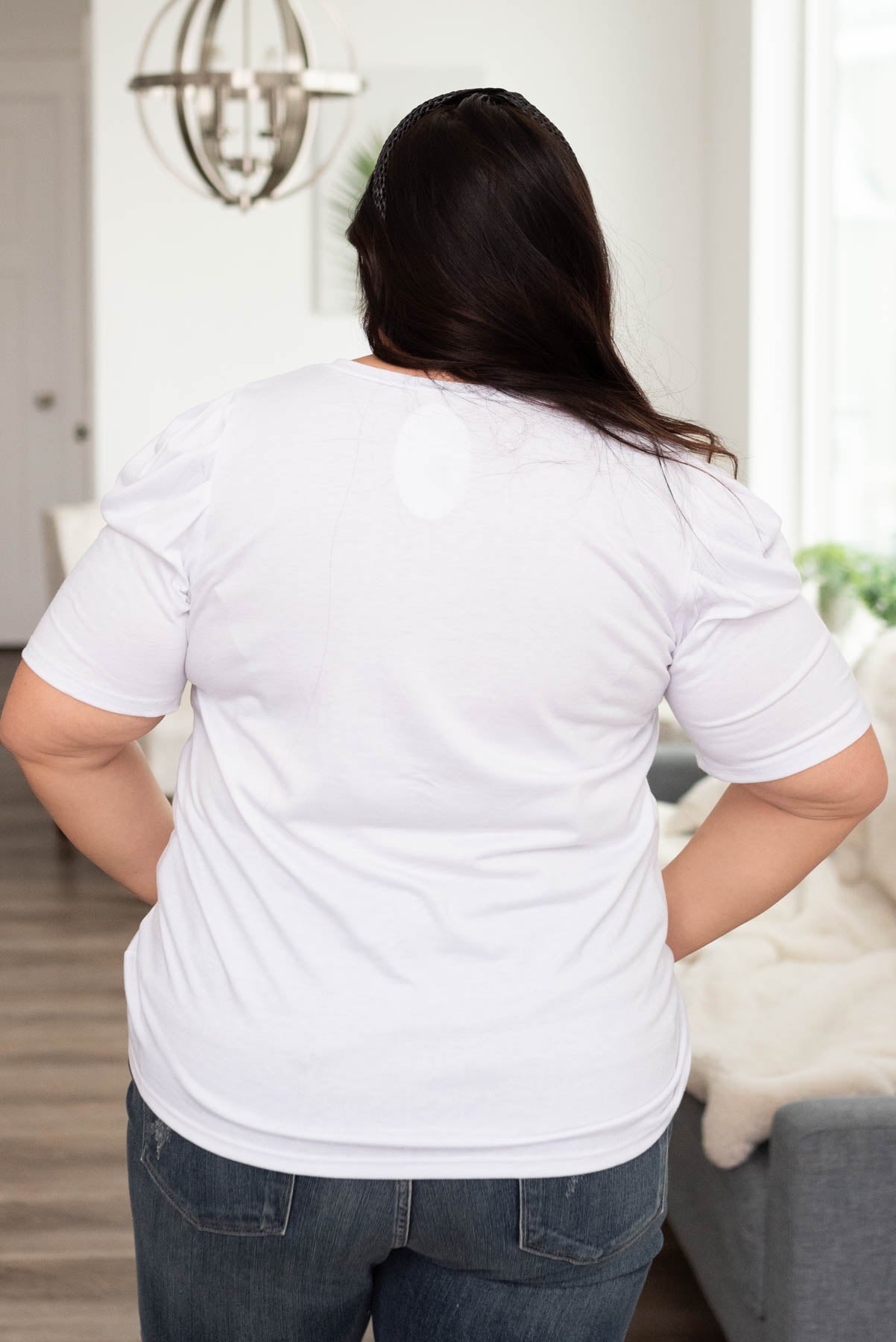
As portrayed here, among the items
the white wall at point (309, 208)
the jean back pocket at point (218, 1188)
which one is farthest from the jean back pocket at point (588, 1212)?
the white wall at point (309, 208)

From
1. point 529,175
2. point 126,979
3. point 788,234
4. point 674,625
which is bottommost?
point 126,979

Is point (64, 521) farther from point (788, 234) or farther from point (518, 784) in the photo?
point (518, 784)

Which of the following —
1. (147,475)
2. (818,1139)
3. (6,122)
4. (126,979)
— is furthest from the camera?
(6,122)

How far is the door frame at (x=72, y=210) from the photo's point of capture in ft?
22.6

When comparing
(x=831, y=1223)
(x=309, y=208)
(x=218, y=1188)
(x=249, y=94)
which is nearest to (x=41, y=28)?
(x=309, y=208)

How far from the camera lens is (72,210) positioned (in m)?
7.00

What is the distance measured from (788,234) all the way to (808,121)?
325mm

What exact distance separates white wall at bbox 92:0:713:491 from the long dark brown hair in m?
4.26

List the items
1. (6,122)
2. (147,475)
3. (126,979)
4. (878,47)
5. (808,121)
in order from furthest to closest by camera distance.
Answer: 1. (6,122)
2. (808,121)
3. (878,47)
4. (126,979)
5. (147,475)

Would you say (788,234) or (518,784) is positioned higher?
(788,234)

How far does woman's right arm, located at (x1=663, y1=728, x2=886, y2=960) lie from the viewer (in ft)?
2.69

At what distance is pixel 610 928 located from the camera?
2.47ft

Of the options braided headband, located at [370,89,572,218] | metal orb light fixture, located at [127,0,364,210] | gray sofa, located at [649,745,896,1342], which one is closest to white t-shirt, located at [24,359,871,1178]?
braided headband, located at [370,89,572,218]

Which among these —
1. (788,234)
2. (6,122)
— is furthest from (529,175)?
(6,122)
